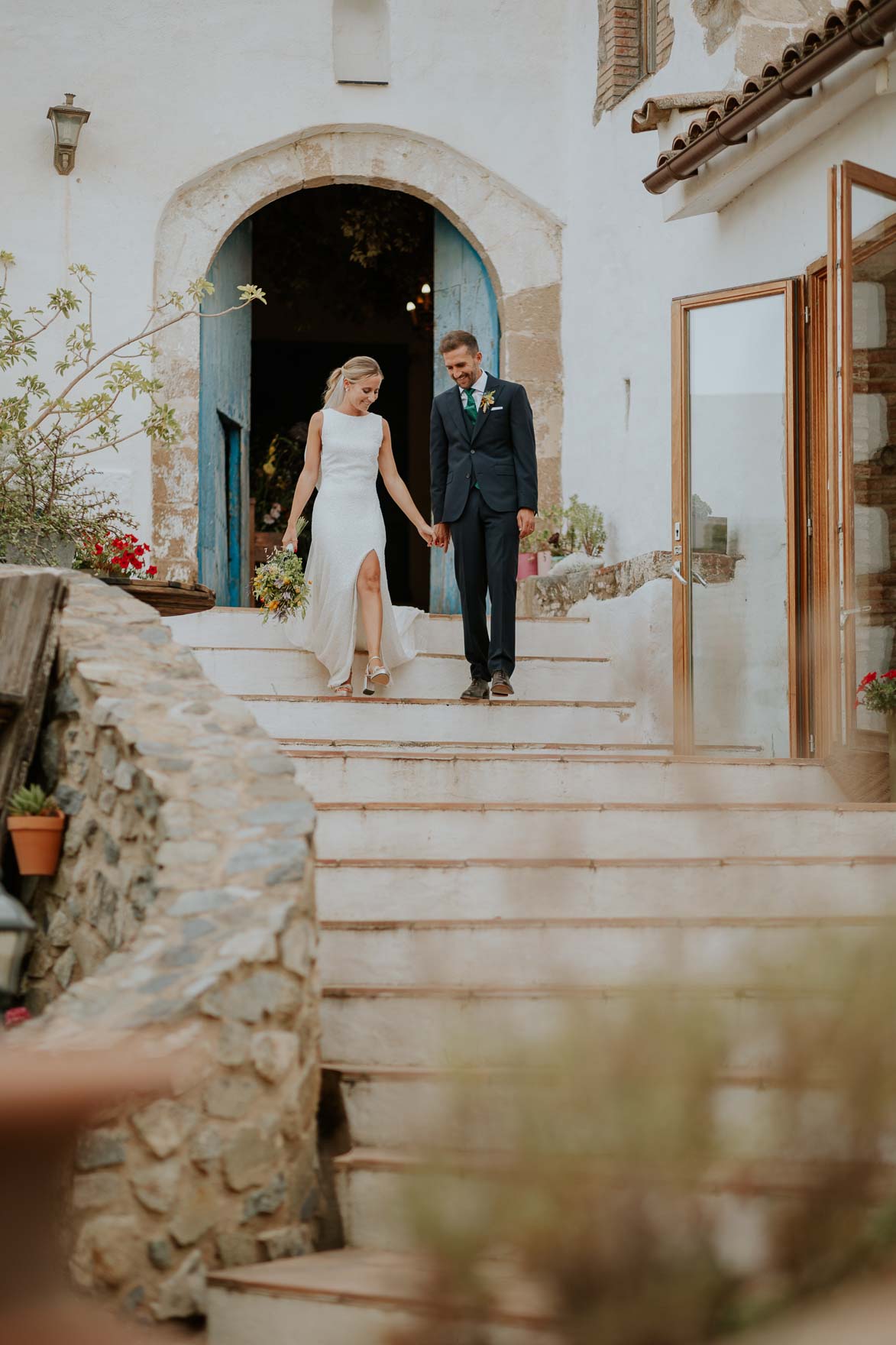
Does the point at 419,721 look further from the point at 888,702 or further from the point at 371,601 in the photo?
the point at 888,702

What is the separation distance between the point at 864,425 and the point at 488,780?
2142mm

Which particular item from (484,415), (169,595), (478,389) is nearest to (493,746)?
(169,595)

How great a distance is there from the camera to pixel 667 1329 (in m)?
2.08

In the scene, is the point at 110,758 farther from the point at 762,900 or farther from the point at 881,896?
the point at 881,896

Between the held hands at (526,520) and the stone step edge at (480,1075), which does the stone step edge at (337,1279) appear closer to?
the stone step edge at (480,1075)

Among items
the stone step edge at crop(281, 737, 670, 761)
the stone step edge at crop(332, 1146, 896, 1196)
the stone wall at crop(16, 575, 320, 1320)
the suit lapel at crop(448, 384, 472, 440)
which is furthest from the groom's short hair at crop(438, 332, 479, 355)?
the stone step edge at crop(332, 1146, 896, 1196)

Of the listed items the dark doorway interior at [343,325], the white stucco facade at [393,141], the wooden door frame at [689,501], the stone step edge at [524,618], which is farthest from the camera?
the dark doorway interior at [343,325]

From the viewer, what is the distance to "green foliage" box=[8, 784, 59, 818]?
4.44 meters

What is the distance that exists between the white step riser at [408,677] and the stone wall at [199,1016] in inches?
123

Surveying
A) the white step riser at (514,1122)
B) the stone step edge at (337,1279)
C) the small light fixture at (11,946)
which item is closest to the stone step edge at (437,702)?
the small light fixture at (11,946)

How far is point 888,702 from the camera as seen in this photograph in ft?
A: 19.1

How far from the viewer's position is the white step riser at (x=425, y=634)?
7.72 meters

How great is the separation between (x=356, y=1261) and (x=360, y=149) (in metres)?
8.20

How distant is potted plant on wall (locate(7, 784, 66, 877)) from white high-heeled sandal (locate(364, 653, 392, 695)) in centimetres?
260
